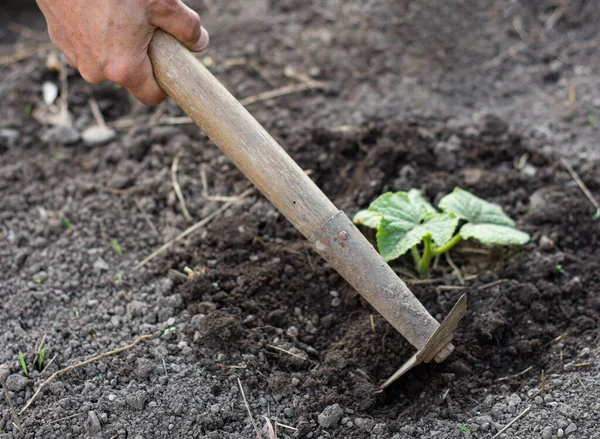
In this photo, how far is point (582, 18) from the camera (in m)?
4.11

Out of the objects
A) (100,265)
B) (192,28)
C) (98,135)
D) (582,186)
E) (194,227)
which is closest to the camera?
(192,28)

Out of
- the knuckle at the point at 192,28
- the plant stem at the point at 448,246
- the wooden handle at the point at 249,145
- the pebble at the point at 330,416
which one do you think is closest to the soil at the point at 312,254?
the pebble at the point at 330,416

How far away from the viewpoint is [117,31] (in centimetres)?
204

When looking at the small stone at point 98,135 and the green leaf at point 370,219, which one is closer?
the green leaf at point 370,219

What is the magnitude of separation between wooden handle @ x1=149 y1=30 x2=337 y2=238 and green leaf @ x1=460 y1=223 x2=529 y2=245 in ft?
2.37

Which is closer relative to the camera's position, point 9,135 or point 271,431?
point 271,431

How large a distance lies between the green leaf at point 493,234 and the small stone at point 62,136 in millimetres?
2138

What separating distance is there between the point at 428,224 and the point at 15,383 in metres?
1.63

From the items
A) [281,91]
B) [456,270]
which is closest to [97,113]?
[281,91]

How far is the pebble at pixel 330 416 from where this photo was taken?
217 cm

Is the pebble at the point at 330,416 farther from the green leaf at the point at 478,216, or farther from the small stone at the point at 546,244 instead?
the small stone at the point at 546,244

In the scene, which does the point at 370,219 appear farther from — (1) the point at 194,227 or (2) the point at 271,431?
(2) the point at 271,431

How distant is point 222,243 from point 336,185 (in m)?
0.68

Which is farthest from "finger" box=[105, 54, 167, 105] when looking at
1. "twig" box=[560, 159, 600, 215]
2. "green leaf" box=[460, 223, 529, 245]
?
"twig" box=[560, 159, 600, 215]
